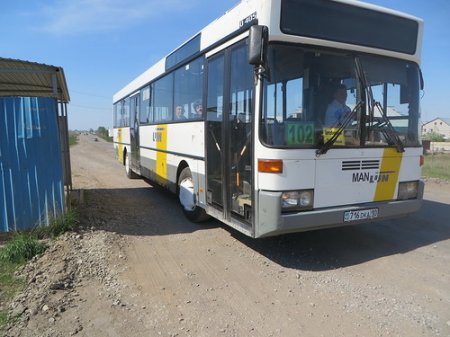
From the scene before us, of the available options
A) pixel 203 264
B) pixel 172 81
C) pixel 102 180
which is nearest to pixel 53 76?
pixel 172 81

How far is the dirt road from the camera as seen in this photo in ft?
11.7

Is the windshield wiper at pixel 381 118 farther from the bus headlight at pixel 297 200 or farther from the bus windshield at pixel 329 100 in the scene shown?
the bus headlight at pixel 297 200

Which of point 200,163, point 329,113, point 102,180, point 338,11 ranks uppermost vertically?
point 338,11

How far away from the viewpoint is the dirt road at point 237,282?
3.56 m

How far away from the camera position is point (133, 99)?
11.5 metres

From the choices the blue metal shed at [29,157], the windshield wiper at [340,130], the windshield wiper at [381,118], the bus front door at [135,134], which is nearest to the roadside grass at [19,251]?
the blue metal shed at [29,157]

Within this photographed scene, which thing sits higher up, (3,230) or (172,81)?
(172,81)

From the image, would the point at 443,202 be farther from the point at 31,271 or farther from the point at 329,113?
the point at 31,271

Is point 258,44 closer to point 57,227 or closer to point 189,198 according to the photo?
point 189,198

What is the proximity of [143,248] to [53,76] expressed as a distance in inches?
122

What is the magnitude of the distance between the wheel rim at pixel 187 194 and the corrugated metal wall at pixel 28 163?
220cm

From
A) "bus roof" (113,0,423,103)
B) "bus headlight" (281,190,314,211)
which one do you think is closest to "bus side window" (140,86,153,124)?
→ "bus roof" (113,0,423,103)

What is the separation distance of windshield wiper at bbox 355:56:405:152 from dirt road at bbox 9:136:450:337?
1.59 meters

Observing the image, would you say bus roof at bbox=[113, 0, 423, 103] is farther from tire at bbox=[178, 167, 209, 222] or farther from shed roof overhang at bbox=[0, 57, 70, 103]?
shed roof overhang at bbox=[0, 57, 70, 103]
